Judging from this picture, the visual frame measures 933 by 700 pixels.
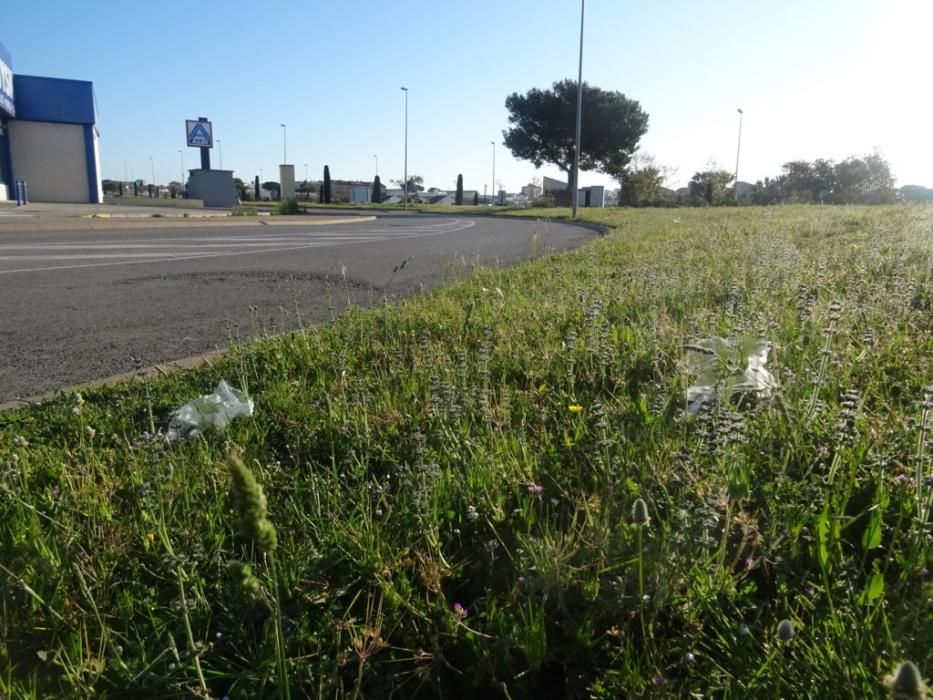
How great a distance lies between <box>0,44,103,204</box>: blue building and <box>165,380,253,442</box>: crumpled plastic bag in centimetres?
3702

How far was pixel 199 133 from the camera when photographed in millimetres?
37312

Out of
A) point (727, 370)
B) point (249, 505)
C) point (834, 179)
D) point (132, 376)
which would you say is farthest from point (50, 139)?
point (834, 179)

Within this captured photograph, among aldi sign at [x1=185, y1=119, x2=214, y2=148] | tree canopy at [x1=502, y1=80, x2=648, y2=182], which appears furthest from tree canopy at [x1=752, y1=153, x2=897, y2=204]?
aldi sign at [x1=185, y1=119, x2=214, y2=148]

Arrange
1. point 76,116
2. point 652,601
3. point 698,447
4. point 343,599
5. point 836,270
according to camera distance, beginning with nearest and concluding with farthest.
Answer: point 652,601
point 343,599
point 698,447
point 836,270
point 76,116

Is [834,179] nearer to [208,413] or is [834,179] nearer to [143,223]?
[143,223]

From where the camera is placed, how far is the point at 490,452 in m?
2.39

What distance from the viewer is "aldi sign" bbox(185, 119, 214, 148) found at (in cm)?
3706

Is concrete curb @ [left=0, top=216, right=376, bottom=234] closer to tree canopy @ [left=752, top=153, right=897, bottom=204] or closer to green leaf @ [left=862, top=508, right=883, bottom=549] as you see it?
green leaf @ [left=862, top=508, right=883, bottom=549]

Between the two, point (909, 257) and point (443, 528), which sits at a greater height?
point (909, 257)

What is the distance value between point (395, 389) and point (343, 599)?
59.0 inches

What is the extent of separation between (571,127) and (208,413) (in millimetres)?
58700

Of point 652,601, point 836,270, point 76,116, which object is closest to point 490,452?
point 652,601

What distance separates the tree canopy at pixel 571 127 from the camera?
5750 centimetres

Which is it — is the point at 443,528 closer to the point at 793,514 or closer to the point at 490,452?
the point at 490,452
